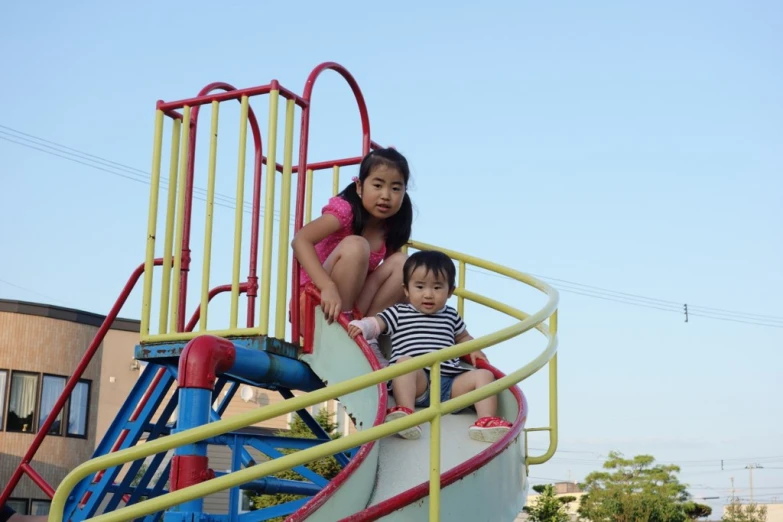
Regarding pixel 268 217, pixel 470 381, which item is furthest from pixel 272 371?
pixel 470 381

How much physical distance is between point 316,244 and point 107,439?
71.8 inches

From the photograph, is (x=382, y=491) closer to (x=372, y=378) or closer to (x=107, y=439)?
(x=372, y=378)

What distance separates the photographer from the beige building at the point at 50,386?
24.9 metres

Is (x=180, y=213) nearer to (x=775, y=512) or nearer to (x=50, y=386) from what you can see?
(x=50, y=386)

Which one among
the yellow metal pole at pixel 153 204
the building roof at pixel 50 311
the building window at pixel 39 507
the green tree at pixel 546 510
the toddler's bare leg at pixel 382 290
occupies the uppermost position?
the building roof at pixel 50 311

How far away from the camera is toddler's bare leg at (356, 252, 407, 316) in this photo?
20.8ft

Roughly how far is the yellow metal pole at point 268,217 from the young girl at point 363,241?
0.22 meters

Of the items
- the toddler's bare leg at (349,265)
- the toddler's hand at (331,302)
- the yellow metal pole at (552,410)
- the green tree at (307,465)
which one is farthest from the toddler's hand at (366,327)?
the green tree at (307,465)

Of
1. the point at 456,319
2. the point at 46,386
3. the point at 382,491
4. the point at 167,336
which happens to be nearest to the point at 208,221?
the point at 167,336

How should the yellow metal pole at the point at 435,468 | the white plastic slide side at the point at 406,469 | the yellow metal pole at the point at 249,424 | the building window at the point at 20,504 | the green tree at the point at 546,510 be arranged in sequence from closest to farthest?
the yellow metal pole at the point at 249,424 → the yellow metal pole at the point at 435,468 → the white plastic slide side at the point at 406,469 → the building window at the point at 20,504 → the green tree at the point at 546,510

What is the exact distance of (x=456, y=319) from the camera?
6168 millimetres

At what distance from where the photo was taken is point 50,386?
25.7 metres

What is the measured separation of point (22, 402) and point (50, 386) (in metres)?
0.75

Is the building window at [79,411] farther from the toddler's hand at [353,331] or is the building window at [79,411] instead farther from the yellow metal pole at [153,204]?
the toddler's hand at [353,331]
